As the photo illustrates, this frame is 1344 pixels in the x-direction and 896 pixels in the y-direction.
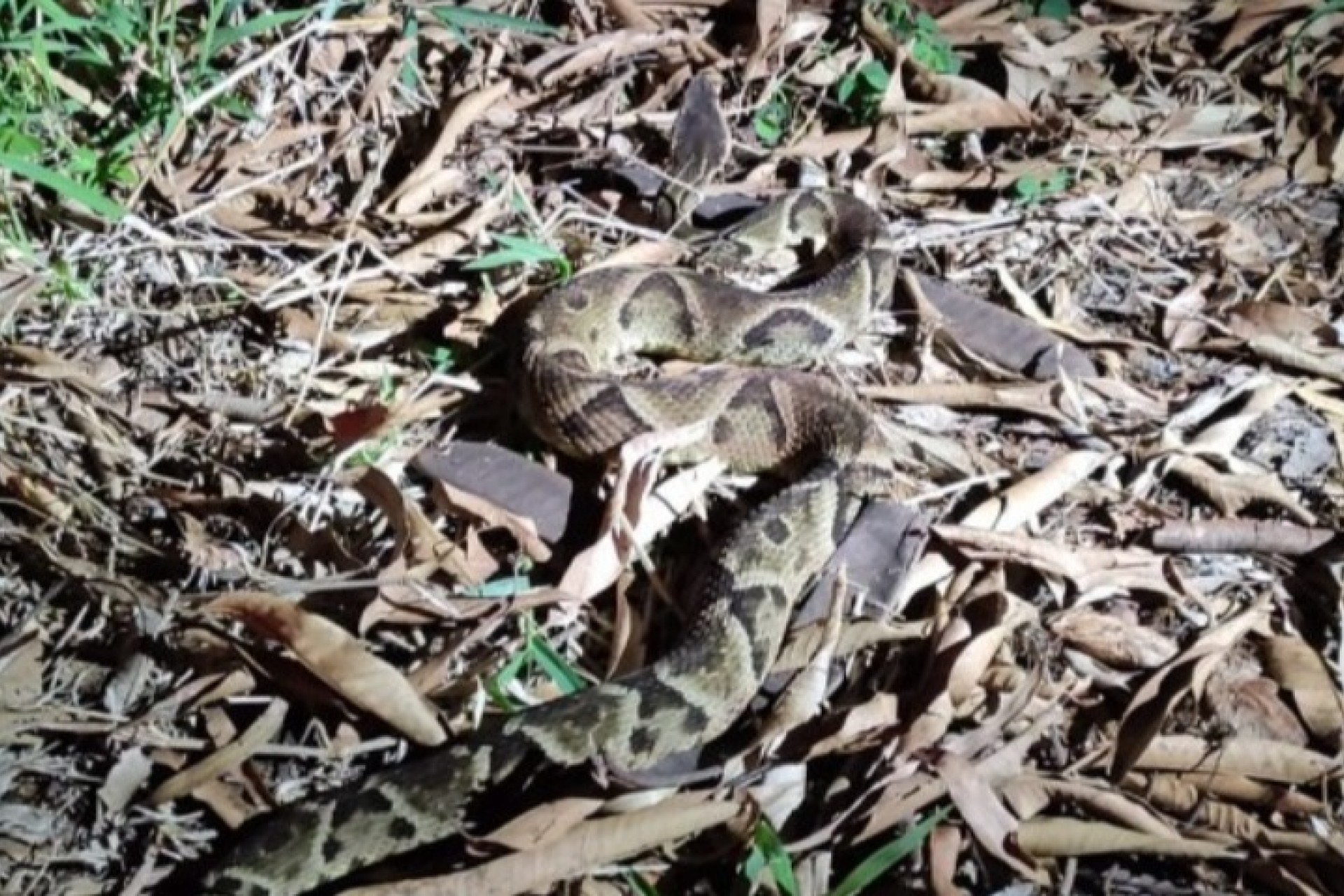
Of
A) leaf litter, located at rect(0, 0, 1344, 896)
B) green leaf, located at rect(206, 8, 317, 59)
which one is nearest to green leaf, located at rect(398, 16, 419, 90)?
leaf litter, located at rect(0, 0, 1344, 896)

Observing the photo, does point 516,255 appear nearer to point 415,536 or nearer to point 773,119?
point 415,536

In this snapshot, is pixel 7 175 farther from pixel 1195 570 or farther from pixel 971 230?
pixel 1195 570

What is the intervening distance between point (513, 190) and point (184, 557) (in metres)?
1.52

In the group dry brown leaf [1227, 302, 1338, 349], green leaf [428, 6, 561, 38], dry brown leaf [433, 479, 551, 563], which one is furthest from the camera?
green leaf [428, 6, 561, 38]

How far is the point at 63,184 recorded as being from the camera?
3.76 m

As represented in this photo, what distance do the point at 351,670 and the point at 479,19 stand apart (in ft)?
7.38

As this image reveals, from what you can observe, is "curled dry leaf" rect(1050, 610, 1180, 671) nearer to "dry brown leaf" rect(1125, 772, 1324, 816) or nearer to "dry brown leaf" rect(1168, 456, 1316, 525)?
"dry brown leaf" rect(1125, 772, 1324, 816)

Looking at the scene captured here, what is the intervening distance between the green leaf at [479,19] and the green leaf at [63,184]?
1.18m

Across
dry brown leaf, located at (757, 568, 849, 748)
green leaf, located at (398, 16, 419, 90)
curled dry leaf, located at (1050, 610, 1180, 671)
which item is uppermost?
green leaf, located at (398, 16, 419, 90)

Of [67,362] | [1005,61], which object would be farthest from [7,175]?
[1005,61]

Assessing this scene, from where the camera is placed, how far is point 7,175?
4.05 meters

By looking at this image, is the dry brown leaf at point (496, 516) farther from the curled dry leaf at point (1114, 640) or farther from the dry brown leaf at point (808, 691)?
the curled dry leaf at point (1114, 640)

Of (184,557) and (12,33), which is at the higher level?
(12,33)

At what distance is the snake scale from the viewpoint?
2.90 m
